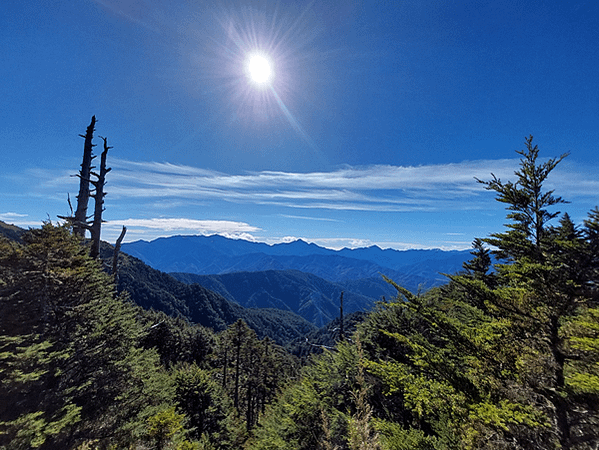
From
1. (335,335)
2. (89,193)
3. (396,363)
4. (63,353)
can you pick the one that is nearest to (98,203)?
(89,193)

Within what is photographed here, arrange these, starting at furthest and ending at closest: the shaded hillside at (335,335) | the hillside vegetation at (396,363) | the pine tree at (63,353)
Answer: the shaded hillside at (335,335) < the pine tree at (63,353) < the hillside vegetation at (396,363)

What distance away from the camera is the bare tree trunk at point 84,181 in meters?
12.7

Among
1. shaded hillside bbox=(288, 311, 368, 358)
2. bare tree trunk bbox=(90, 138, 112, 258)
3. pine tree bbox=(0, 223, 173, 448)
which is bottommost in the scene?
shaded hillside bbox=(288, 311, 368, 358)

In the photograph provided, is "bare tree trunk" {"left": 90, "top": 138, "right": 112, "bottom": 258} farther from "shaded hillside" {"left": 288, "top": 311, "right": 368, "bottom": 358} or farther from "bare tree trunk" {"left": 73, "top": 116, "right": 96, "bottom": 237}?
"shaded hillside" {"left": 288, "top": 311, "right": 368, "bottom": 358}

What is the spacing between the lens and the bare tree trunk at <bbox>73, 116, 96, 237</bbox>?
12.7m

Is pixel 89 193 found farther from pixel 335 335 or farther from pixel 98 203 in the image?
pixel 335 335

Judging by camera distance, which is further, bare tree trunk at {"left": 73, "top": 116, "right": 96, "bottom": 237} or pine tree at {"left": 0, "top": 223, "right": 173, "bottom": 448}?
bare tree trunk at {"left": 73, "top": 116, "right": 96, "bottom": 237}

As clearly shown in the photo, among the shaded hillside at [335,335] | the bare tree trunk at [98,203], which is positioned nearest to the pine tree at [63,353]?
the bare tree trunk at [98,203]

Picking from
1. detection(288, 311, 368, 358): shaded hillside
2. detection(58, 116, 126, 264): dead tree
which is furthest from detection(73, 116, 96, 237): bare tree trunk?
detection(288, 311, 368, 358): shaded hillside

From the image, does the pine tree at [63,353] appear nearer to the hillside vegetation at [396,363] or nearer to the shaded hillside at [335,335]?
the hillside vegetation at [396,363]

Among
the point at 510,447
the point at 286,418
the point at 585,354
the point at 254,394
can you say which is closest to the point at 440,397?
the point at 510,447

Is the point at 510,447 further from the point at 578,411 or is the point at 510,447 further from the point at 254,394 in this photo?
the point at 254,394

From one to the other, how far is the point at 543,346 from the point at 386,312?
780cm

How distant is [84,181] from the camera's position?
43.3 ft
